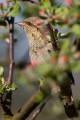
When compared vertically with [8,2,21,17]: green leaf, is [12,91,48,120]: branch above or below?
below

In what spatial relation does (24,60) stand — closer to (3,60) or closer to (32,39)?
(3,60)

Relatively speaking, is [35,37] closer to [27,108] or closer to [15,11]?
[27,108]

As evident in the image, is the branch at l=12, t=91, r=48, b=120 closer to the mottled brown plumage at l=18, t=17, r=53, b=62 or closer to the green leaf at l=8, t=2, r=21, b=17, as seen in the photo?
the green leaf at l=8, t=2, r=21, b=17

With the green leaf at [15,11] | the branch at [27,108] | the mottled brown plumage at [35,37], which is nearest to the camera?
the green leaf at [15,11]

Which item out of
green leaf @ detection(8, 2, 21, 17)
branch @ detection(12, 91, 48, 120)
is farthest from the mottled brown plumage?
green leaf @ detection(8, 2, 21, 17)

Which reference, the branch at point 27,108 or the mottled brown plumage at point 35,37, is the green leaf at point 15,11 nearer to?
the branch at point 27,108

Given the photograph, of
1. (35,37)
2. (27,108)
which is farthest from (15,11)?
(35,37)

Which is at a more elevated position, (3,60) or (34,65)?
(34,65)

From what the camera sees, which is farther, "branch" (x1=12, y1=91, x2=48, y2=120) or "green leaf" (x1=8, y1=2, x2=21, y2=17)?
"branch" (x1=12, y1=91, x2=48, y2=120)

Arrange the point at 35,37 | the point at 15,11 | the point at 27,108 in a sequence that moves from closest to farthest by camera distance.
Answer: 1. the point at 15,11
2. the point at 27,108
3. the point at 35,37

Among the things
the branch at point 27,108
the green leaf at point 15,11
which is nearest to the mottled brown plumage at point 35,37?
the branch at point 27,108

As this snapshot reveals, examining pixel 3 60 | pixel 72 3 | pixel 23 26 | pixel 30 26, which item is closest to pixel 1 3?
pixel 72 3
